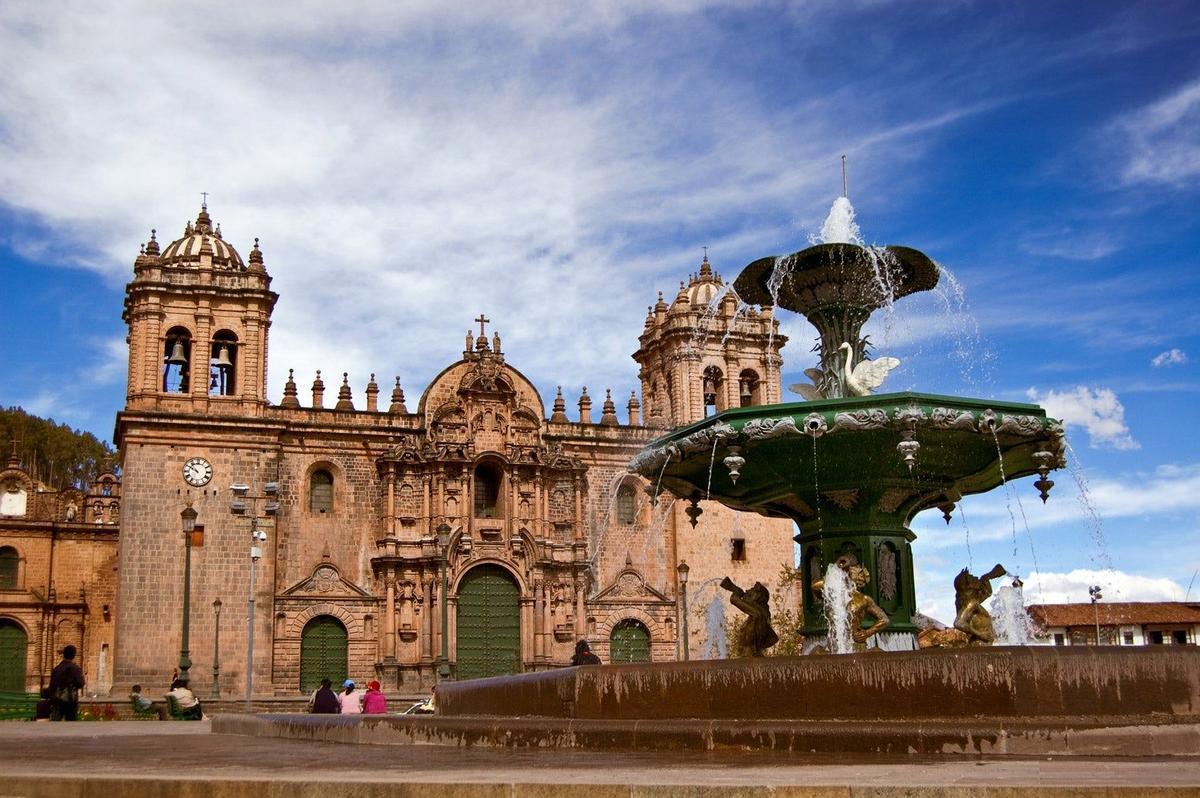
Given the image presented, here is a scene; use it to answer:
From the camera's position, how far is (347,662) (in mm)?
32531

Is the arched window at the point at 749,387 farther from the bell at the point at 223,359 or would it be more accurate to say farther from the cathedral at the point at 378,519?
the bell at the point at 223,359

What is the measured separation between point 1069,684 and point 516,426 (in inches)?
1106

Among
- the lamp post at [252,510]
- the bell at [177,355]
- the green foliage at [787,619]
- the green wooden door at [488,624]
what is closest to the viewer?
the green foliage at [787,619]

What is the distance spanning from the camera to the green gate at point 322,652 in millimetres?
32156

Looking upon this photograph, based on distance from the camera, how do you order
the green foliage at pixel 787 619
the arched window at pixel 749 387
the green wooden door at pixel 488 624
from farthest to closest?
the arched window at pixel 749 387 < the green wooden door at pixel 488 624 < the green foliage at pixel 787 619

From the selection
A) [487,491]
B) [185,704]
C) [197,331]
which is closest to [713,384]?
[487,491]

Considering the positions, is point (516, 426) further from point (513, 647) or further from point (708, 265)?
point (708, 265)

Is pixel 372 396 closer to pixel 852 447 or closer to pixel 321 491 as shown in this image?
pixel 321 491

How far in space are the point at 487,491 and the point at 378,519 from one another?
314 centimetres

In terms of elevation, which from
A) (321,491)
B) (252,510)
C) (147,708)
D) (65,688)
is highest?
(321,491)

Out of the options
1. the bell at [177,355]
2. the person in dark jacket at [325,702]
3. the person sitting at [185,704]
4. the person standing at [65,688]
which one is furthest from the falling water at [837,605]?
the bell at [177,355]

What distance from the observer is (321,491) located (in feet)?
111

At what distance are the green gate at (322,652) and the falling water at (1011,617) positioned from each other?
21822mm

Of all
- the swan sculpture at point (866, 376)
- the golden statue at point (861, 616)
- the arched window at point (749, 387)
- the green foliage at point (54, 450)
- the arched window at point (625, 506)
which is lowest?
the golden statue at point (861, 616)
